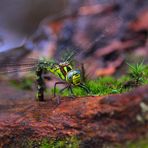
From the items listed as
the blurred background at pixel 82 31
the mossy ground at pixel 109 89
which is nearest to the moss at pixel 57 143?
the mossy ground at pixel 109 89

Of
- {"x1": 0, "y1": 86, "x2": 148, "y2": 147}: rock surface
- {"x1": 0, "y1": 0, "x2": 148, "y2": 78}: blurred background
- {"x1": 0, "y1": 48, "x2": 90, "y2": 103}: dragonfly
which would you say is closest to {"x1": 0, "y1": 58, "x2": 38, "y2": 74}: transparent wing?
{"x1": 0, "y1": 48, "x2": 90, "y2": 103}: dragonfly

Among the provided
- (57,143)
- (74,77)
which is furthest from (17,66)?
(57,143)

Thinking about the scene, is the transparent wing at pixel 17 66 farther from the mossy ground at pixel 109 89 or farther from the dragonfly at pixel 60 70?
the mossy ground at pixel 109 89

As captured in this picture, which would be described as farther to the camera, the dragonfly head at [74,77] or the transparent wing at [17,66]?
the transparent wing at [17,66]

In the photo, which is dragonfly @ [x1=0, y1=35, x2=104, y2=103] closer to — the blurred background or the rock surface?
the rock surface

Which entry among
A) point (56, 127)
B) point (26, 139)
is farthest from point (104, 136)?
point (26, 139)

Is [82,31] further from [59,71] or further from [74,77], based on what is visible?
[74,77]
